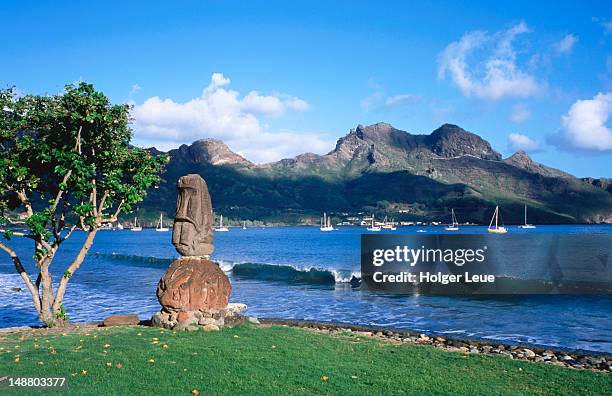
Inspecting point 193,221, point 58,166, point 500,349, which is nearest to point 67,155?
point 58,166

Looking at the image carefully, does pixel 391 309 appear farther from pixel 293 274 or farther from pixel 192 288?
pixel 293 274

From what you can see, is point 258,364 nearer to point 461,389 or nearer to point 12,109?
point 461,389

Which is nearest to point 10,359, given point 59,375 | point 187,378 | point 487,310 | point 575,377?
point 59,375

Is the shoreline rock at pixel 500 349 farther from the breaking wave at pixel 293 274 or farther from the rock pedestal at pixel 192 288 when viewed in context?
the breaking wave at pixel 293 274

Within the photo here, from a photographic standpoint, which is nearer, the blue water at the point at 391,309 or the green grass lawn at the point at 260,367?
the green grass lawn at the point at 260,367

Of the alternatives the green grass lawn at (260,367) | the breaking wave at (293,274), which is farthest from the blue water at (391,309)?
the green grass lawn at (260,367)

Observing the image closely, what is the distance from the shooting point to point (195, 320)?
16859 mm

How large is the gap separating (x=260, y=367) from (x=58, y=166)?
9308 millimetres

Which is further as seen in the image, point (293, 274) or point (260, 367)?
point (293, 274)

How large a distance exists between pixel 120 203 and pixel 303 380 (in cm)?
1092

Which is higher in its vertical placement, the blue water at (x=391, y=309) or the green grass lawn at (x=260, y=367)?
the green grass lawn at (x=260, y=367)

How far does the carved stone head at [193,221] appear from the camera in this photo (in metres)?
18.0

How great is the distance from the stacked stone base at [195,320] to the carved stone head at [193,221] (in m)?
2.03

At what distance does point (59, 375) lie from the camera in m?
10.5
